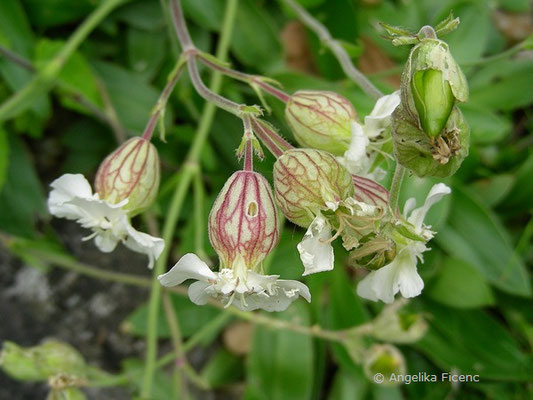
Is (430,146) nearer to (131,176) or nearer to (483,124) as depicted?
(131,176)

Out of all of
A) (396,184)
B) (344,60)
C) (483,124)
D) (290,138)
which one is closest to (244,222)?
(396,184)

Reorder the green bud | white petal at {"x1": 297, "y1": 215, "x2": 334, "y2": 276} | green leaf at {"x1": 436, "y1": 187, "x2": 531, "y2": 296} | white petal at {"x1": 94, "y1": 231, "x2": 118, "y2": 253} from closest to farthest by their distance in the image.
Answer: the green bud, white petal at {"x1": 297, "y1": 215, "x2": 334, "y2": 276}, white petal at {"x1": 94, "y1": 231, "x2": 118, "y2": 253}, green leaf at {"x1": 436, "y1": 187, "x2": 531, "y2": 296}

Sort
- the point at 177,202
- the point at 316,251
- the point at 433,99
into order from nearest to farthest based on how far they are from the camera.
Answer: the point at 433,99 < the point at 316,251 < the point at 177,202

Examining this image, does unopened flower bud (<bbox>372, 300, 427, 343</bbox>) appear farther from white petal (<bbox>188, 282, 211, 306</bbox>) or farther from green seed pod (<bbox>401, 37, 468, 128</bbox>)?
green seed pod (<bbox>401, 37, 468, 128</bbox>)

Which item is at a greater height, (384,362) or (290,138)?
(290,138)

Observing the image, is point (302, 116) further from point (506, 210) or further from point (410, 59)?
point (506, 210)

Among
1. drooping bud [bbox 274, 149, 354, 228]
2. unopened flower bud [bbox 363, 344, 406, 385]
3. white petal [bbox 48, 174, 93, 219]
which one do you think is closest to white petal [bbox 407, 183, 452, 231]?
drooping bud [bbox 274, 149, 354, 228]

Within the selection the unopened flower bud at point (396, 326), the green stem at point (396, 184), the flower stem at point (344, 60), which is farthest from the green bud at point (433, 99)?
the unopened flower bud at point (396, 326)
